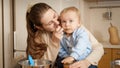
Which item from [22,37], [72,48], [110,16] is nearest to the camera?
[72,48]

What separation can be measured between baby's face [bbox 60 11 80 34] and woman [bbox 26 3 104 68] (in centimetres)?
4

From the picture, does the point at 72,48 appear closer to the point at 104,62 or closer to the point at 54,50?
the point at 54,50

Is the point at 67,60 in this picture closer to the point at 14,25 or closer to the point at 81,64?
the point at 81,64

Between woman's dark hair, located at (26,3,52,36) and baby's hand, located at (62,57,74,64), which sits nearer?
baby's hand, located at (62,57,74,64)

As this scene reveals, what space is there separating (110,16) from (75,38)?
1.72m

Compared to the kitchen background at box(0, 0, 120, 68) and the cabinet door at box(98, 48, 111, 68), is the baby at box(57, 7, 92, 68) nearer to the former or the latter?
the kitchen background at box(0, 0, 120, 68)

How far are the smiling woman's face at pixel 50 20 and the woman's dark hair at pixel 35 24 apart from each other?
0.06ft

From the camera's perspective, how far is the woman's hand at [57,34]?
986mm

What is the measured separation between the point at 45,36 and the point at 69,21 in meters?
0.14

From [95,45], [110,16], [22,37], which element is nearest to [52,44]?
[95,45]

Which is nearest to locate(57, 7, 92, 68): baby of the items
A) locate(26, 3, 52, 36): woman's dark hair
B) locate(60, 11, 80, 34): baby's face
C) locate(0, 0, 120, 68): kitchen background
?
locate(60, 11, 80, 34): baby's face

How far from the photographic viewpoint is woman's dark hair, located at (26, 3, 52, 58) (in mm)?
990

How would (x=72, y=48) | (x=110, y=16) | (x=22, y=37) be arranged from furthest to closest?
(x=110, y=16)
(x=22, y=37)
(x=72, y=48)

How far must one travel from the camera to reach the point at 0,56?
2.29 metres
